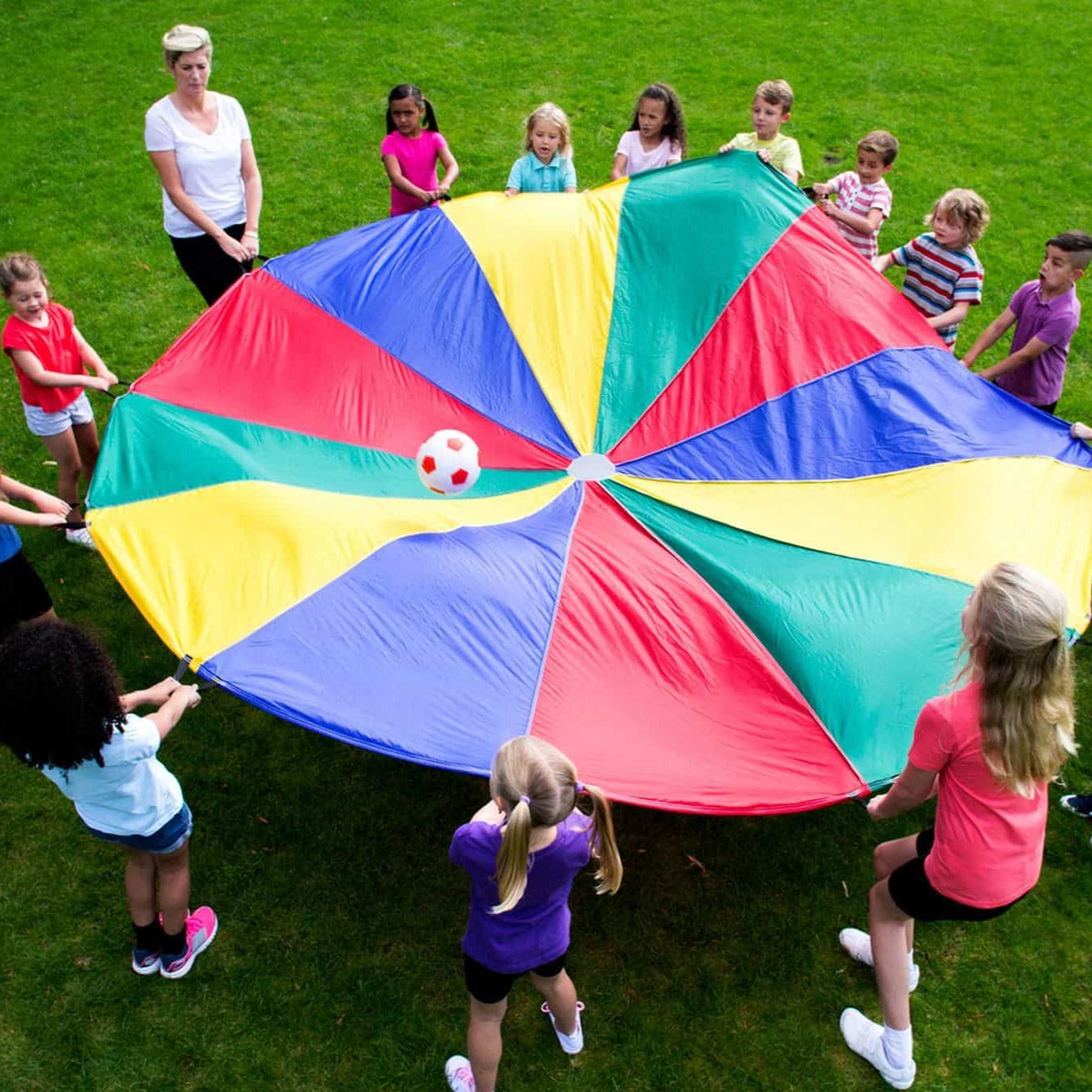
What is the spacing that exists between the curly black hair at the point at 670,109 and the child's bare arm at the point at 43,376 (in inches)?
136

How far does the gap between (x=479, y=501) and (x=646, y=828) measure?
148 centimetres

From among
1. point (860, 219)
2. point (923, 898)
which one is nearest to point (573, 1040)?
point (923, 898)

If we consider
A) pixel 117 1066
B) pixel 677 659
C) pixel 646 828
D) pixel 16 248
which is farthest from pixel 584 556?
pixel 16 248

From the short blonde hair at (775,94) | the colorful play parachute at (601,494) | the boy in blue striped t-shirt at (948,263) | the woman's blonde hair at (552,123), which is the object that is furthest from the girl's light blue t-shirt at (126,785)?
the short blonde hair at (775,94)

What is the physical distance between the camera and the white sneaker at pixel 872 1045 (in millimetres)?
3428

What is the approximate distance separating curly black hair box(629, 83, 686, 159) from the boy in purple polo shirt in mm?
2204

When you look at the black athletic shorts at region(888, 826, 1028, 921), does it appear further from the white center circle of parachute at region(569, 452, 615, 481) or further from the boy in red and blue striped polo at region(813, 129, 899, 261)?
the boy in red and blue striped polo at region(813, 129, 899, 261)

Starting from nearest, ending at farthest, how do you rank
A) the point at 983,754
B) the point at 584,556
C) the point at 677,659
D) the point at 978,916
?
the point at 983,754 < the point at 978,916 < the point at 677,659 < the point at 584,556

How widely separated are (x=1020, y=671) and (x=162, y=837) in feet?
8.47

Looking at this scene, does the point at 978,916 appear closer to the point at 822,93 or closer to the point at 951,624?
the point at 951,624

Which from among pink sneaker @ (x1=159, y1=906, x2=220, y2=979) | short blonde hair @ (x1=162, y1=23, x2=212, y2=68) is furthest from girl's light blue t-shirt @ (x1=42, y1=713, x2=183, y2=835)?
short blonde hair @ (x1=162, y1=23, x2=212, y2=68)

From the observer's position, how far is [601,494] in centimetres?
433

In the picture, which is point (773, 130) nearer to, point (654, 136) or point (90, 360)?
point (654, 136)

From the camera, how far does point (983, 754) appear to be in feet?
9.15
